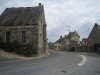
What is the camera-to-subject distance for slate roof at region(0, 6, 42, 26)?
132 ft

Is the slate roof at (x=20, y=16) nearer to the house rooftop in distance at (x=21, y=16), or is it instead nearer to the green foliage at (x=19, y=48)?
the house rooftop in distance at (x=21, y=16)

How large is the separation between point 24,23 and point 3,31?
4.84 metres

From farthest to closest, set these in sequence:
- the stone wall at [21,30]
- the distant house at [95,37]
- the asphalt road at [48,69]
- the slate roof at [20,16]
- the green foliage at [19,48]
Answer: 1. the distant house at [95,37]
2. the slate roof at [20,16]
3. the stone wall at [21,30]
4. the green foliage at [19,48]
5. the asphalt road at [48,69]

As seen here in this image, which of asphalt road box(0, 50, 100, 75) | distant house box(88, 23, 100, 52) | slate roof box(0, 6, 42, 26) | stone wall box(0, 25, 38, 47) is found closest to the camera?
asphalt road box(0, 50, 100, 75)

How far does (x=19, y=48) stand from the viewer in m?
36.1

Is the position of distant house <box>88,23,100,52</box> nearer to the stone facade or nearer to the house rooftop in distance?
the stone facade

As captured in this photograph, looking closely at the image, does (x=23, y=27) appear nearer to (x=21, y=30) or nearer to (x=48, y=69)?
(x=21, y=30)

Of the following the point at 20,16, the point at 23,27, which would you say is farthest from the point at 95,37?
the point at 23,27

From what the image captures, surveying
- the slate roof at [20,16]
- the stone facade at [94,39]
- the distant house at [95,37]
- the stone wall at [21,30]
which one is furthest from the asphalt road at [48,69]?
the distant house at [95,37]

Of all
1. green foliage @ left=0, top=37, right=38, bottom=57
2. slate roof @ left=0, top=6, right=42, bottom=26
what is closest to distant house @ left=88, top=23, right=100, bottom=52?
slate roof @ left=0, top=6, right=42, bottom=26

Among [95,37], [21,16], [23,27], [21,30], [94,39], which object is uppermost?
[21,16]

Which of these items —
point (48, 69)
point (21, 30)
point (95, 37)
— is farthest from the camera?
point (95, 37)

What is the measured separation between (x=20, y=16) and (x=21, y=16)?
212 mm

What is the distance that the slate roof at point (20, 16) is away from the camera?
4031 centimetres
